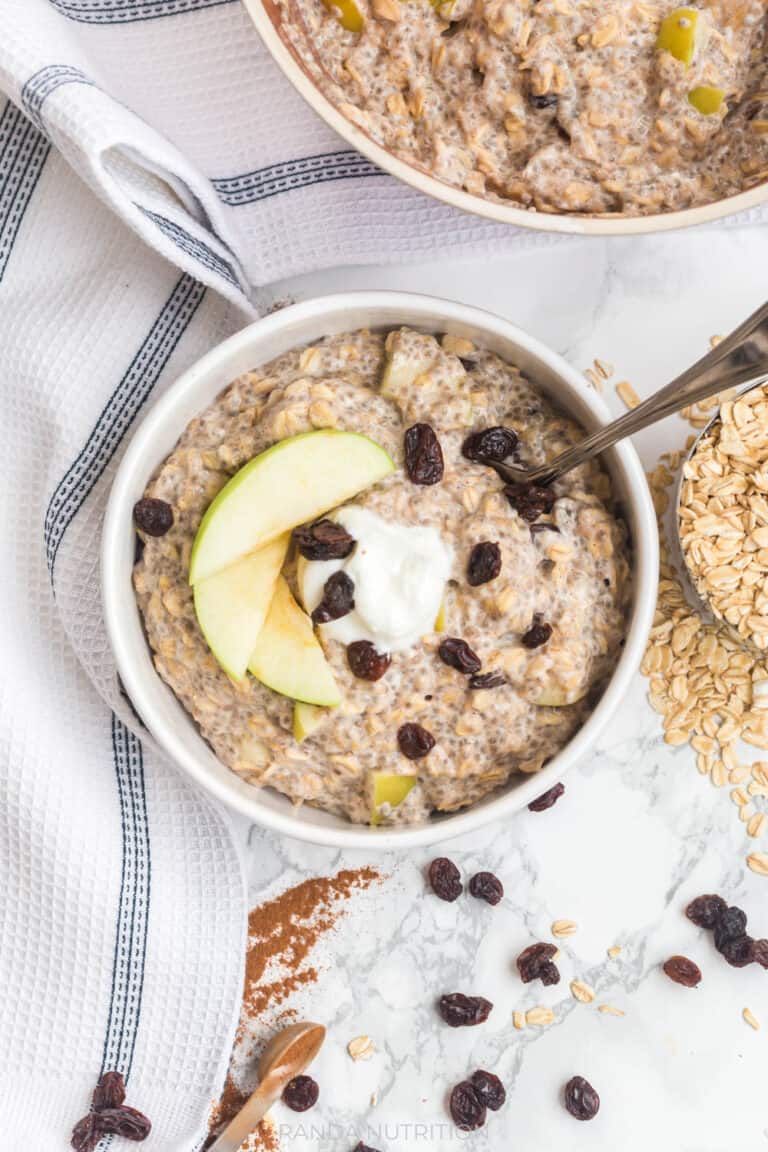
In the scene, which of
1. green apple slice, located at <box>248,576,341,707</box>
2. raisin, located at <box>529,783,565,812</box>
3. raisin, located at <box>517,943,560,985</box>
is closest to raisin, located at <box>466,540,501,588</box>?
green apple slice, located at <box>248,576,341,707</box>

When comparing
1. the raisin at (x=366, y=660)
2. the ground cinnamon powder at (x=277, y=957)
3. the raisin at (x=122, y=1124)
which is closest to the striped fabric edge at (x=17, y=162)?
the raisin at (x=366, y=660)

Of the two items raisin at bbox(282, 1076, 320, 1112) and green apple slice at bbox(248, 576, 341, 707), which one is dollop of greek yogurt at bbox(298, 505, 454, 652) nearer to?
green apple slice at bbox(248, 576, 341, 707)

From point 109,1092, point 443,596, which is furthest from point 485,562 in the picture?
point 109,1092

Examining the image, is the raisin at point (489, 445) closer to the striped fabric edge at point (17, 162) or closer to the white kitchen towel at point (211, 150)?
the white kitchen towel at point (211, 150)

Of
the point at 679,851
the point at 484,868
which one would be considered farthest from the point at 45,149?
the point at 679,851

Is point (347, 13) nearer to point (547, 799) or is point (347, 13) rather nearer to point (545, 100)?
point (545, 100)

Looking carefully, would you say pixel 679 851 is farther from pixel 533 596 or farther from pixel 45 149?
pixel 45 149
